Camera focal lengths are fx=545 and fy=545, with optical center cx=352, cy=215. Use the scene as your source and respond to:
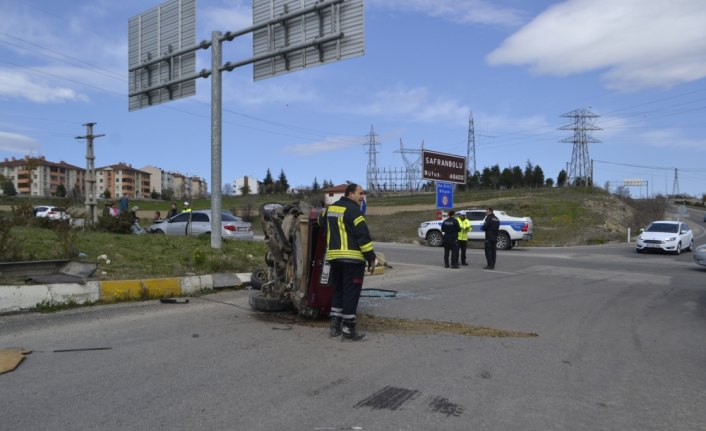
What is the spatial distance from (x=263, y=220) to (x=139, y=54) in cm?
1241

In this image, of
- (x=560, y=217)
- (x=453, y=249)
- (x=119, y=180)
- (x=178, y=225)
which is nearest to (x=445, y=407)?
(x=453, y=249)

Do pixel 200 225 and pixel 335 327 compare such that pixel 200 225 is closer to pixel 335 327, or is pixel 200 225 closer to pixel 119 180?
pixel 335 327

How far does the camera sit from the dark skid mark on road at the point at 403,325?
7000mm

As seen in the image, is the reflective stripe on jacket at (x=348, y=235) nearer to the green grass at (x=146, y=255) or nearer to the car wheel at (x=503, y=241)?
the green grass at (x=146, y=255)

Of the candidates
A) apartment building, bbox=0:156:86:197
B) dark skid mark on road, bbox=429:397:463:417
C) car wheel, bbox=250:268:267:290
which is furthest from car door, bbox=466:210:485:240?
apartment building, bbox=0:156:86:197

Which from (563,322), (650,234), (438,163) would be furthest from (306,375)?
(650,234)

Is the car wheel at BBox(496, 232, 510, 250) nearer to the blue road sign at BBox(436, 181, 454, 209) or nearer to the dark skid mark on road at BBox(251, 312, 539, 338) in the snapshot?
the blue road sign at BBox(436, 181, 454, 209)

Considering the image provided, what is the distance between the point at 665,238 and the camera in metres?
24.5

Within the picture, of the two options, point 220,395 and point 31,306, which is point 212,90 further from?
point 220,395

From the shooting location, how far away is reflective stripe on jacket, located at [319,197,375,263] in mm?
6449

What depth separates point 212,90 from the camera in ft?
46.5

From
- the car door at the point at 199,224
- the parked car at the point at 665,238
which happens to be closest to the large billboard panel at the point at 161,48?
the car door at the point at 199,224

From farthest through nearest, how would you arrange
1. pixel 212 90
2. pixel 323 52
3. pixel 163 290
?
pixel 212 90, pixel 323 52, pixel 163 290

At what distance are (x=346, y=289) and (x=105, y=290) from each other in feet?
14.2
